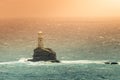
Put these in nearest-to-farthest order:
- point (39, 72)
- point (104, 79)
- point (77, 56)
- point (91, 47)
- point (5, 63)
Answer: point (104, 79) < point (39, 72) < point (5, 63) < point (77, 56) < point (91, 47)

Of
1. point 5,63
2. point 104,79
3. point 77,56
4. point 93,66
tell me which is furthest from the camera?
point 77,56

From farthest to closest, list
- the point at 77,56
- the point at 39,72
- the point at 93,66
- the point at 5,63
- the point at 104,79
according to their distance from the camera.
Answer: the point at 77,56 → the point at 5,63 → the point at 93,66 → the point at 39,72 → the point at 104,79

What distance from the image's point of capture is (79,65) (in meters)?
121

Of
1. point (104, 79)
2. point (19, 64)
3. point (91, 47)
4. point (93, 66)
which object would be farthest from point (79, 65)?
point (91, 47)

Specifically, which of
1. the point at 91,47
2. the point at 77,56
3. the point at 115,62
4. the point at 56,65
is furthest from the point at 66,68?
the point at 91,47

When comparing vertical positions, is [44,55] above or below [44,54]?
below

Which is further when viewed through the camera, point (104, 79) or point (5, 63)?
point (5, 63)

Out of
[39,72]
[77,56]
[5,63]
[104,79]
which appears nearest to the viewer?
[104,79]

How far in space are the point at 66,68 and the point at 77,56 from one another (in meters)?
31.1

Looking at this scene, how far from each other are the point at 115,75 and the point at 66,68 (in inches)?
606

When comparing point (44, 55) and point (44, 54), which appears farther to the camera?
point (44, 54)

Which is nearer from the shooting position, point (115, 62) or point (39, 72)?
point (39, 72)

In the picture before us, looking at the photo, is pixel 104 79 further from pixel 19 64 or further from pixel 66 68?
pixel 19 64

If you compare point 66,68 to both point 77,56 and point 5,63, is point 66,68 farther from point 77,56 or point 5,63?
point 77,56
